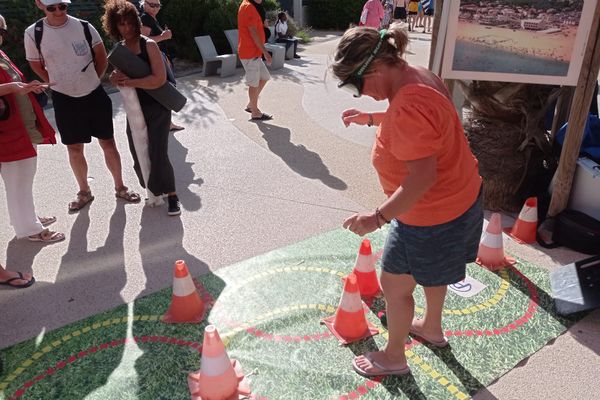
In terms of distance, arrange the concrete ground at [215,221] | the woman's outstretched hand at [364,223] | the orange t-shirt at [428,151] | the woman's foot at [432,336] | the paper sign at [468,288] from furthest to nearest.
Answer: the paper sign at [468,288] < the concrete ground at [215,221] < the woman's foot at [432,336] < the woman's outstretched hand at [364,223] < the orange t-shirt at [428,151]

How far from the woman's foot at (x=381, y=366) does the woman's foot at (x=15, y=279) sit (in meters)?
2.38

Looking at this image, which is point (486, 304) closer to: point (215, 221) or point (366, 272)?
point (366, 272)

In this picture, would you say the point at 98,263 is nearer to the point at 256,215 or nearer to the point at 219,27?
the point at 256,215

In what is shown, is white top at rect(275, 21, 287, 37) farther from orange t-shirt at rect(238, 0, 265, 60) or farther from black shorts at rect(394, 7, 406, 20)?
black shorts at rect(394, 7, 406, 20)

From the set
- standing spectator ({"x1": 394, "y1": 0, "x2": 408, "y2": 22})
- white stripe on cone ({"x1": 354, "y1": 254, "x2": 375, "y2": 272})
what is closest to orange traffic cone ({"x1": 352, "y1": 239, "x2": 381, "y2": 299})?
white stripe on cone ({"x1": 354, "y1": 254, "x2": 375, "y2": 272})

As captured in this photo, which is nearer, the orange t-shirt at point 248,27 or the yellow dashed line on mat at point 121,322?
the yellow dashed line on mat at point 121,322

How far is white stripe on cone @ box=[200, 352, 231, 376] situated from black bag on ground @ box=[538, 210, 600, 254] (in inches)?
111

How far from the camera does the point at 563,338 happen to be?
2.88 metres

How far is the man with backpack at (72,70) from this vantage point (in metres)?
3.79

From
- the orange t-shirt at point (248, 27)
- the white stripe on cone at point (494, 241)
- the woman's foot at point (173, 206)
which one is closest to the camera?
the white stripe on cone at point (494, 241)

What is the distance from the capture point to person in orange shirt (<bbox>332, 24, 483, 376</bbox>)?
1.88 meters

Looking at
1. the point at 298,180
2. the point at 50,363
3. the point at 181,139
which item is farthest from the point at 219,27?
the point at 50,363

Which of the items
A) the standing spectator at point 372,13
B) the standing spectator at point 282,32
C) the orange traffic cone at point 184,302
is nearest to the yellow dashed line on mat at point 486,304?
the orange traffic cone at point 184,302

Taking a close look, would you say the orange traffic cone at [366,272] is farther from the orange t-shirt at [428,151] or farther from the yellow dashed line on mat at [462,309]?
the orange t-shirt at [428,151]
